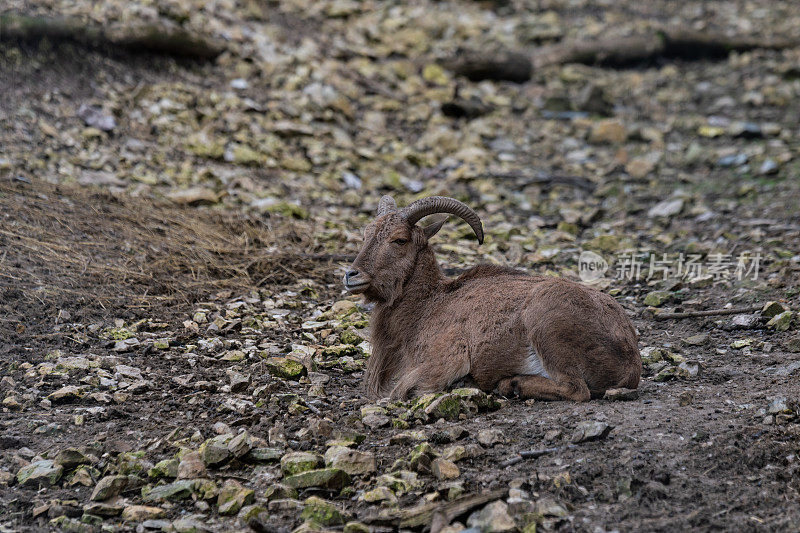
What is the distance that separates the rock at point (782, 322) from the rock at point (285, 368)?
4.15 meters

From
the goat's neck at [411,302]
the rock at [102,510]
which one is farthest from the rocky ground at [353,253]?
the goat's neck at [411,302]

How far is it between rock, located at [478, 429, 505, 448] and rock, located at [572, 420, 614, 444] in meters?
0.45

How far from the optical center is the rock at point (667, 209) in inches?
418

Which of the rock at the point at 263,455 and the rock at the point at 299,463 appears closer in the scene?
the rock at the point at 299,463

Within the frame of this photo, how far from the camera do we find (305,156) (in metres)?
11.7

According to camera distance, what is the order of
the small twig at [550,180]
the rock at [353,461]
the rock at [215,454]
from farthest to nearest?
the small twig at [550,180] → the rock at [215,454] → the rock at [353,461]

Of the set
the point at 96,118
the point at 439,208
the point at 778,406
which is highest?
the point at 96,118

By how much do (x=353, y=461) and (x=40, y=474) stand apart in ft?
6.11

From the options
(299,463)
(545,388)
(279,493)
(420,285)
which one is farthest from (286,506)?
(420,285)

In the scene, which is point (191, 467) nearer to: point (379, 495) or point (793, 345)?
point (379, 495)

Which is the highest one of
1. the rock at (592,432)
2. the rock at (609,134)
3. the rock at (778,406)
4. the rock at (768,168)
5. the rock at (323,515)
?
the rock at (609,134)

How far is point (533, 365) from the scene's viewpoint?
225 inches

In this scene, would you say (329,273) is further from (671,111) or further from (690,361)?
(671,111)

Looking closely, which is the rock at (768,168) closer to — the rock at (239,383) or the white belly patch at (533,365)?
the white belly patch at (533,365)
